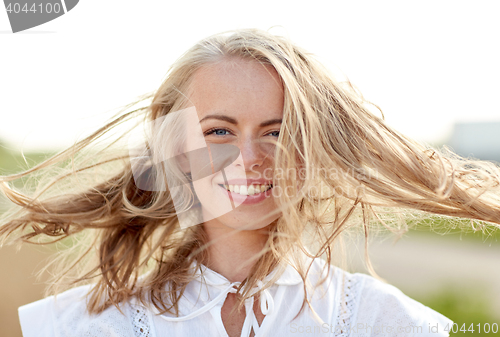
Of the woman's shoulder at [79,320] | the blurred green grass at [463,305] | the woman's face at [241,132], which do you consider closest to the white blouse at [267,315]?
the woman's shoulder at [79,320]

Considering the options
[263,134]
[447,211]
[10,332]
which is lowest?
[10,332]

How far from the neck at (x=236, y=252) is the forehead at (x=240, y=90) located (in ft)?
1.49

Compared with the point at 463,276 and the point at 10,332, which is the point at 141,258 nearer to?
the point at 10,332

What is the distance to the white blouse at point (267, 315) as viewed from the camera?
1.61 meters

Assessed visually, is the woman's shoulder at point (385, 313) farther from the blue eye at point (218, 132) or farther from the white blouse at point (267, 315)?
the blue eye at point (218, 132)

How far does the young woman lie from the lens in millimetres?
1568

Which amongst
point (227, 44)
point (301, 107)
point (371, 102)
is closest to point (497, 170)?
point (371, 102)

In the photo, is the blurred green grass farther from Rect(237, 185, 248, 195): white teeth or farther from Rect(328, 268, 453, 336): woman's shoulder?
Rect(237, 185, 248, 195): white teeth

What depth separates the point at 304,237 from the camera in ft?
5.89

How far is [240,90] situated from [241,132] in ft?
0.48

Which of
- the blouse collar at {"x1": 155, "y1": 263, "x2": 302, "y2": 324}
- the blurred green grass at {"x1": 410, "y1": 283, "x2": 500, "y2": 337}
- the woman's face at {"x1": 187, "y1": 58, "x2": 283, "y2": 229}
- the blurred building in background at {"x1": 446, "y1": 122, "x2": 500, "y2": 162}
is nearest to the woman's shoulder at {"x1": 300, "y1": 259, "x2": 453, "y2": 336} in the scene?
the blouse collar at {"x1": 155, "y1": 263, "x2": 302, "y2": 324}

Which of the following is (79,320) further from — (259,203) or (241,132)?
(241,132)

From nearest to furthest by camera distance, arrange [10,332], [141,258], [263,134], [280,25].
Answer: [263,134], [280,25], [141,258], [10,332]

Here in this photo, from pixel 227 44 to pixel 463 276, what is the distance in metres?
3.85
